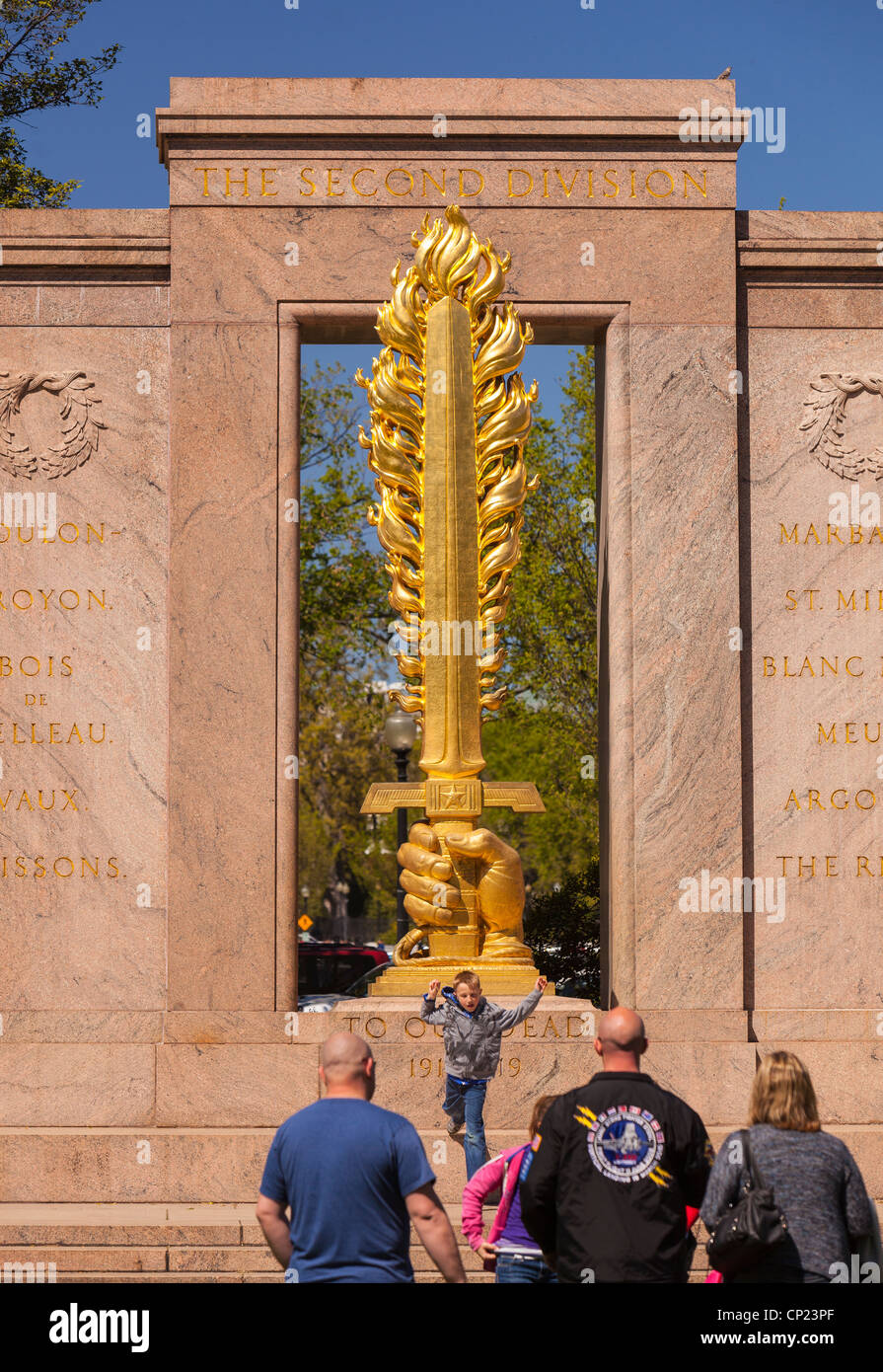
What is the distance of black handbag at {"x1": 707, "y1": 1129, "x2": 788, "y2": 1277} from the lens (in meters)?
5.92

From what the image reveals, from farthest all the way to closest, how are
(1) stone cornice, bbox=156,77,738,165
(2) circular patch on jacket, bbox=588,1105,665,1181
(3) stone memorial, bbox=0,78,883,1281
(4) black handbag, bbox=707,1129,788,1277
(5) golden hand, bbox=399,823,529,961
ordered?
(1) stone cornice, bbox=156,77,738,165 < (3) stone memorial, bbox=0,78,883,1281 < (5) golden hand, bbox=399,823,529,961 < (2) circular patch on jacket, bbox=588,1105,665,1181 < (4) black handbag, bbox=707,1129,788,1277

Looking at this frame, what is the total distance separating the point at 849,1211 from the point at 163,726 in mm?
9280

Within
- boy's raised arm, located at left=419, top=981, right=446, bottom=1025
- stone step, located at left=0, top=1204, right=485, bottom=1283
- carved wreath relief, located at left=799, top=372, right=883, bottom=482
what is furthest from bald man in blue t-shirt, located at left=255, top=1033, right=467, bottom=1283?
carved wreath relief, located at left=799, top=372, right=883, bottom=482

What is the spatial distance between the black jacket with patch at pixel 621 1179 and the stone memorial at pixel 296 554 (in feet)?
25.2

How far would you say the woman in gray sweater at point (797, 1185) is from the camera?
6.03m

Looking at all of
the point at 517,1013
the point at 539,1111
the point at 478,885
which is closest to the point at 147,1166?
the point at 517,1013

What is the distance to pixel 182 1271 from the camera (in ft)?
34.8

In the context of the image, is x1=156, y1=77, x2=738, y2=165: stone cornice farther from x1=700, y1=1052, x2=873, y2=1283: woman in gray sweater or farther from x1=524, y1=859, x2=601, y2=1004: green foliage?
x1=700, y1=1052, x2=873, y2=1283: woman in gray sweater

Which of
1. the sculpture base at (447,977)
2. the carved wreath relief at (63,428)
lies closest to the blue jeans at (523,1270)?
the sculpture base at (447,977)

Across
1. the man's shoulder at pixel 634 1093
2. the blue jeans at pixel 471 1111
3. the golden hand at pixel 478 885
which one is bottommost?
the blue jeans at pixel 471 1111

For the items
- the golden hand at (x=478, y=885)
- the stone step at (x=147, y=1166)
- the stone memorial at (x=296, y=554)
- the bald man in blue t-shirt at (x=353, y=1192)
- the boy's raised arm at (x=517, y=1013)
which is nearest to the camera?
the bald man in blue t-shirt at (x=353, y=1192)

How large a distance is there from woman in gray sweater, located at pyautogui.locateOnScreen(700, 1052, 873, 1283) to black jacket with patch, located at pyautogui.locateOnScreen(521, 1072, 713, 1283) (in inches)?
5.8

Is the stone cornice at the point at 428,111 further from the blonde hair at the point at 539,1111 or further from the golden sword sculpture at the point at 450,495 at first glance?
the blonde hair at the point at 539,1111

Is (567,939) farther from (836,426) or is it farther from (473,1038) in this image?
(473,1038)
